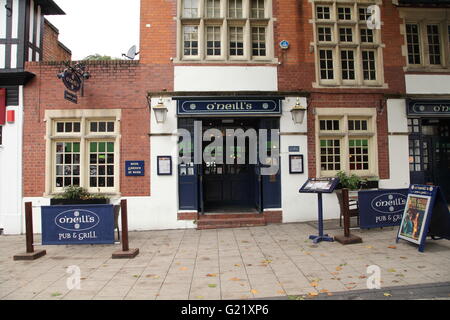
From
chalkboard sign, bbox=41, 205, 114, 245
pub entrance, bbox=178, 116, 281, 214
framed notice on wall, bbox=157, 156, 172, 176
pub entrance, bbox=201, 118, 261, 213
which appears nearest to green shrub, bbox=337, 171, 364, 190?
pub entrance, bbox=178, 116, 281, 214

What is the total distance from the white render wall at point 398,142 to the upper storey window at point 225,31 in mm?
4040

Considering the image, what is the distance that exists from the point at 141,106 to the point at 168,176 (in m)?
Answer: 2.18

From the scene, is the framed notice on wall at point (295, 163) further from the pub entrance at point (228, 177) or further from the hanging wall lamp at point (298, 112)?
the hanging wall lamp at point (298, 112)

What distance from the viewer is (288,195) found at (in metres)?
8.41

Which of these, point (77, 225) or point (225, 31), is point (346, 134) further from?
point (77, 225)

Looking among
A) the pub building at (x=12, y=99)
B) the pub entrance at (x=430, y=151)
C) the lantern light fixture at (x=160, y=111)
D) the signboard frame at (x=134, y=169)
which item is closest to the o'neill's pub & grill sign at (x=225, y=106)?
the lantern light fixture at (x=160, y=111)

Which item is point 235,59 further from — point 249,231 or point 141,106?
point 249,231

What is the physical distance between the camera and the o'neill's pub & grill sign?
27.0ft

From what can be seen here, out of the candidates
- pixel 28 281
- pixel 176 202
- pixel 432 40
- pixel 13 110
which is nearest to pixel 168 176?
pixel 176 202

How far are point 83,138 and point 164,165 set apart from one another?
8.16 ft

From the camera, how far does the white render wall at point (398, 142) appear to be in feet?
28.5

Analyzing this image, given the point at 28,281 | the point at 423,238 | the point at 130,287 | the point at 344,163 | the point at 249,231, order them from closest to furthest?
1. the point at 130,287
2. the point at 28,281
3. the point at 423,238
4. the point at 249,231
5. the point at 344,163

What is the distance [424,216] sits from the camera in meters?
5.60

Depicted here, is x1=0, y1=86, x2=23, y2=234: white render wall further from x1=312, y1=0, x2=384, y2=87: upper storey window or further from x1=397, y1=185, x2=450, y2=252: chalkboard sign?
x1=397, y1=185, x2=450, y2=252: chalkboard sign
